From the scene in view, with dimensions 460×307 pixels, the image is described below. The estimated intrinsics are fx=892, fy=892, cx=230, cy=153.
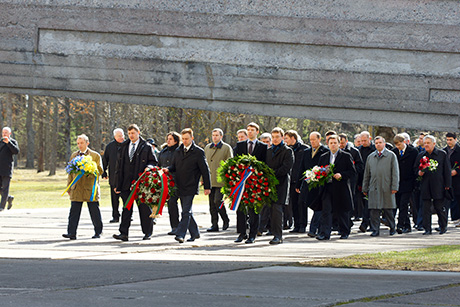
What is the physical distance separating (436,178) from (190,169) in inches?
212

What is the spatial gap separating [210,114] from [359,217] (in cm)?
2541

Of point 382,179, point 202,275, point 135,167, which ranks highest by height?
point 135,167

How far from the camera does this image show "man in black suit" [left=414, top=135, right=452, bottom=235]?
1800 cm

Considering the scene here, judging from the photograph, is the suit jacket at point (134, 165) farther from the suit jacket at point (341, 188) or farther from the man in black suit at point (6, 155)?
the man in black suit at point (6, 155)

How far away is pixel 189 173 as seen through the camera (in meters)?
15.7

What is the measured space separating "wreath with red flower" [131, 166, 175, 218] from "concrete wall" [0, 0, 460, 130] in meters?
4.15

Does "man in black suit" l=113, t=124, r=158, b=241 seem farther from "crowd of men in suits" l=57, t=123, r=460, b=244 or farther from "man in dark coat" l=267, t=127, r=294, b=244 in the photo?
"man in dark coat" l=267, t=127, r=294, b=244

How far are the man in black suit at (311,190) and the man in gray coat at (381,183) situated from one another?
109 centimetres

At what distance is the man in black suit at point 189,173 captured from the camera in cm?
1566

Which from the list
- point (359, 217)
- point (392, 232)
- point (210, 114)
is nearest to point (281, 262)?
point (392, 232)

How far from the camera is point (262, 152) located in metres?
15.6

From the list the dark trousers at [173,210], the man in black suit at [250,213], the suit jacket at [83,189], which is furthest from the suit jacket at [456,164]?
the suit jacket at [83,189]

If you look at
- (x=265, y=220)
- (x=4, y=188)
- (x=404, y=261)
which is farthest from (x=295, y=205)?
(x=4, y=188)

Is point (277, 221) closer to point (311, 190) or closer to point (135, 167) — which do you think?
point (311, 190)
